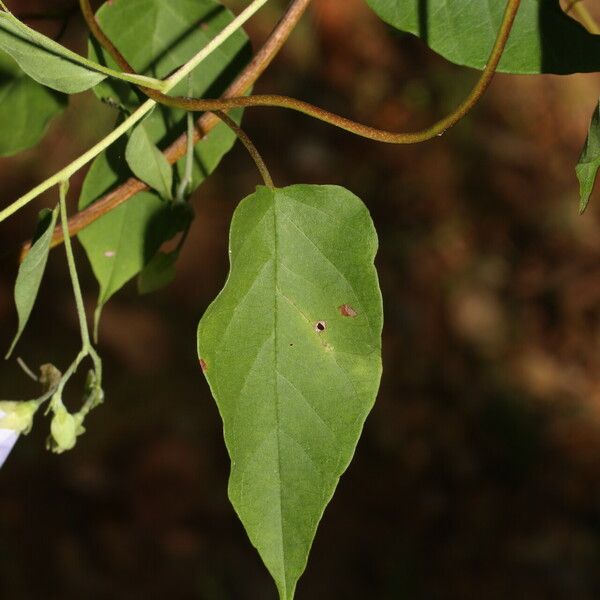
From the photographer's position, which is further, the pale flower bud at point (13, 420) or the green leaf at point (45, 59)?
A: the pale flower bud at point (13, 420)

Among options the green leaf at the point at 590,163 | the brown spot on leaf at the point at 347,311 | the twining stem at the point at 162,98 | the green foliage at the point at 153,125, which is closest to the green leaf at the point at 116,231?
the green foliage at the point at 153,125

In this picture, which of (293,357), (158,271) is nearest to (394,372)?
(158,271)

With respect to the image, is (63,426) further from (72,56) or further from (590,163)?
(590,163)

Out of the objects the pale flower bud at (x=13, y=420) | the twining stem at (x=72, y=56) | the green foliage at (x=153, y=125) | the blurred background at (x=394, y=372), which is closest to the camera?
the twining stem at (x=72, y=56)

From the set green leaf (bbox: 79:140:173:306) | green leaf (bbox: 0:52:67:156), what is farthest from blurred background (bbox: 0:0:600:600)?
green leaf (bbox: 79:140:173:306)

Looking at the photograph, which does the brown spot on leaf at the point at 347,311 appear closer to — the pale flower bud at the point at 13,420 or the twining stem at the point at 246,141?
the twining stem at the point at 246,141

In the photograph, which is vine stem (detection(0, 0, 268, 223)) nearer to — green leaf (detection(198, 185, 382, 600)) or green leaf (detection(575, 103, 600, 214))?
green leaf (detection(198, 185, 382, 600))

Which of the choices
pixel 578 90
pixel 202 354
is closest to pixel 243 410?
pixel 202 354
